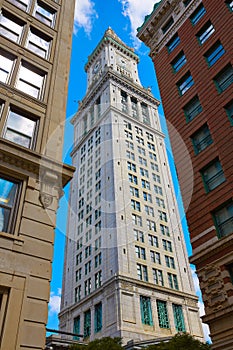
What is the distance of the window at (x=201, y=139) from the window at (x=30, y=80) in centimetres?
1129

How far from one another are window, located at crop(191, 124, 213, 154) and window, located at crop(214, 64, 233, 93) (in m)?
2.77

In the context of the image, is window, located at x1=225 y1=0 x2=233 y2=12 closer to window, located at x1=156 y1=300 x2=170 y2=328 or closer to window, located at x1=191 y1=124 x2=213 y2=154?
window, located at x1=191 y1=124 x2=213 y2=154

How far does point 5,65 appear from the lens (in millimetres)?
14992

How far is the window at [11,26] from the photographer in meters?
16.3

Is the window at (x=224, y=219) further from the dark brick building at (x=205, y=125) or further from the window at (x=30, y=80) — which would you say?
the window at (x=30, y=80)

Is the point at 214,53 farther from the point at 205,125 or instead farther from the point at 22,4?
the point at 22,4

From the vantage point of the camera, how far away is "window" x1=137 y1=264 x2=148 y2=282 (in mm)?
54406

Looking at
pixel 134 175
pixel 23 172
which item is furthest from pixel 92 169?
pixel 23 172

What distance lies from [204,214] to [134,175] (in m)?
49.4

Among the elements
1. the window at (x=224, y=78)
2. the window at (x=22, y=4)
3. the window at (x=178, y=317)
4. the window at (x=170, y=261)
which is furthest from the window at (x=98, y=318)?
the window at (x=22, y=4)

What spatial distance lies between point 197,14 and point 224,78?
29.0 ft

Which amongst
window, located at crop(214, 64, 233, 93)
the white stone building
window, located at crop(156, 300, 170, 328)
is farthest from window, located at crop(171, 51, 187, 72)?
window, located at crop(156, 300, 170, 328)

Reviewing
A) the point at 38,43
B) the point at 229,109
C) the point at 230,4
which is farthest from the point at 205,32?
the point at 38,43

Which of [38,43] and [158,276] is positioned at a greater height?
[158,276]
